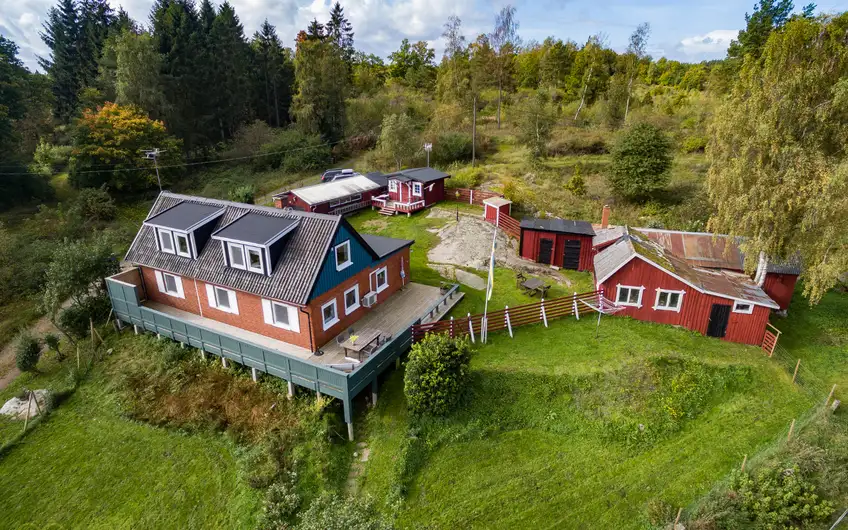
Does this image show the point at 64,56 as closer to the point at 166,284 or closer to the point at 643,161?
the point at 166,284

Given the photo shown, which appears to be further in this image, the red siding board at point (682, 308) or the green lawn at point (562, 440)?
the red siding board at point (682, 308)

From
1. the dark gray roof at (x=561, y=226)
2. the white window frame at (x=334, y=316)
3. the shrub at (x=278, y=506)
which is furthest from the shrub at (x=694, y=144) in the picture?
the shrub at (x=278, y=506)

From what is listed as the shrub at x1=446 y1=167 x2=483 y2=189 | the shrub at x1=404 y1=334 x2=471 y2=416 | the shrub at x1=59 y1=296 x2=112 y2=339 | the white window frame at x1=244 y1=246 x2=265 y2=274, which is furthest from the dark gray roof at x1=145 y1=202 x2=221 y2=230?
the shrub at x1=446 y1=167 x2=483 y2=189

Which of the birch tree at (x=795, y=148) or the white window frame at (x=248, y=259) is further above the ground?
the birch tree at (x=795, y=148)

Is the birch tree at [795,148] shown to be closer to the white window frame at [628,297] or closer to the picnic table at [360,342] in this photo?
the white window frame at [628,297]

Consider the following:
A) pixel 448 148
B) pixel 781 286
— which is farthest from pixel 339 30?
pixel 781 286

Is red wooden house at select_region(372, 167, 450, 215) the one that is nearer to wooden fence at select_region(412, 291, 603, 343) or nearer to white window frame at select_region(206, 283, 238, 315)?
wooden fence at select_region(412, 291, 603, 343)

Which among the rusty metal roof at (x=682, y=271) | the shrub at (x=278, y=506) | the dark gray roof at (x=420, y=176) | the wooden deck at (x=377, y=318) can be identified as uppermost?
the dark gray roof at (x=420, y=176)
